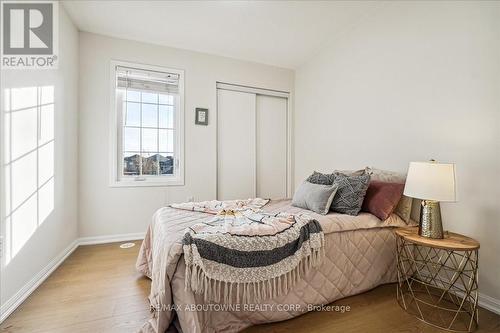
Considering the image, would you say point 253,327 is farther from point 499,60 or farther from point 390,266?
point 499,60

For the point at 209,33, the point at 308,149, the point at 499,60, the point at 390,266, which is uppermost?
the point at 209,33

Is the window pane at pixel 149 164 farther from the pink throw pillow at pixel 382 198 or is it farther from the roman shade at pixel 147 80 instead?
the pink throw pillow at pixel 382 198

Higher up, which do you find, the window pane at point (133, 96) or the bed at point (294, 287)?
the window pane at point (133, 96)

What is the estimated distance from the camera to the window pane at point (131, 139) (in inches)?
122

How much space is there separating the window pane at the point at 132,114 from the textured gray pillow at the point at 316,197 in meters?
2.38

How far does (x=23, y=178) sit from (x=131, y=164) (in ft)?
4.49

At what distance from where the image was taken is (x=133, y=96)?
313 cm

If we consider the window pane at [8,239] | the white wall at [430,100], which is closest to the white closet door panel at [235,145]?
the white wall at [430,100]

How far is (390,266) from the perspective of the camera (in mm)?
1983

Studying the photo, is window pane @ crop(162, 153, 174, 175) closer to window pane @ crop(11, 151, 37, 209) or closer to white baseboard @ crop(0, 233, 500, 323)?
white baseboard @ crop(0, 233, 500, 323)

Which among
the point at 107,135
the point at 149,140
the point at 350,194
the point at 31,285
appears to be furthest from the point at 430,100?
the point at 31,285

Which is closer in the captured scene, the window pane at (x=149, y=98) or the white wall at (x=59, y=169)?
the white wall at (x=59, y=169)

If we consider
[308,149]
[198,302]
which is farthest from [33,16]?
[308,149]

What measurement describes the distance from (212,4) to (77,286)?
2.92 m
